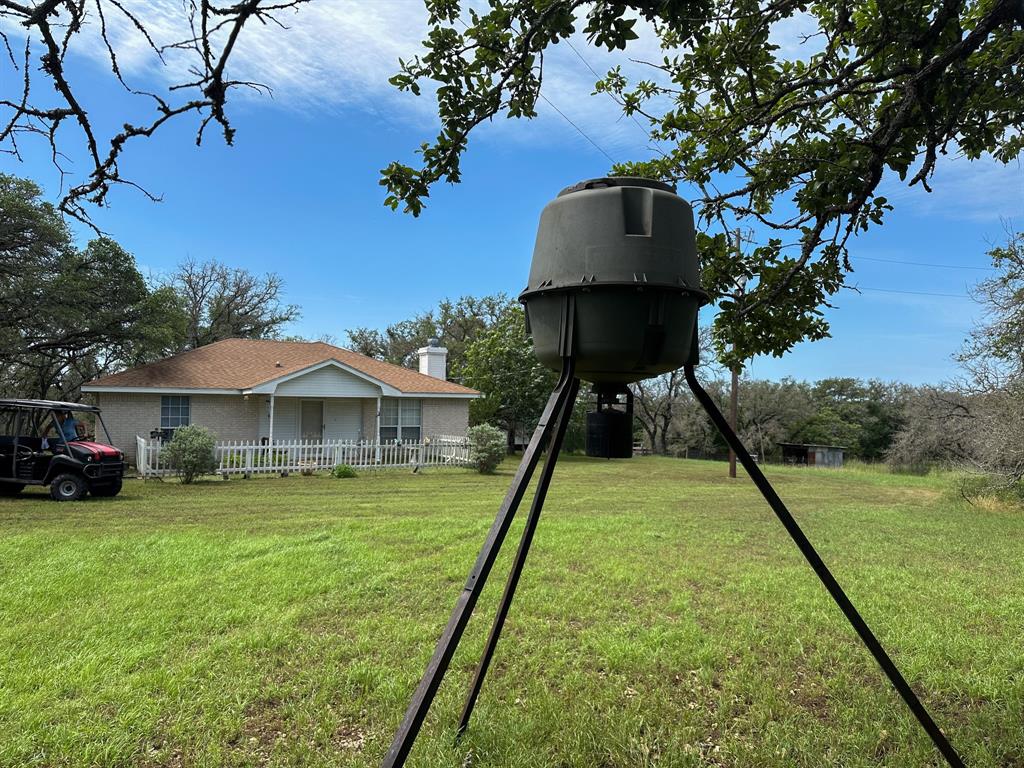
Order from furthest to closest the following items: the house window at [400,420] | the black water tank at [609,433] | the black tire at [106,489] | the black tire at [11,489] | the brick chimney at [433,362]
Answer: the brick chimney at [433,362] → the house window at [400,420] → the black tire at [11,489] → the black tire at [106,489] → the black water tank at [609,433]

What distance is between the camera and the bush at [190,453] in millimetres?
14664

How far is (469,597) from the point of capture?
2.31 m

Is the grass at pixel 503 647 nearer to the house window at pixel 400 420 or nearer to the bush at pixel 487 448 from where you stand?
the bush at pixel 487 448

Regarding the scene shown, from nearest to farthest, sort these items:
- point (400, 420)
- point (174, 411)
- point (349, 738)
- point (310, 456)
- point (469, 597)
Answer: point (469, 597) < point (349, 738) < point (310, 456) < point (174, 411) < point (400, 420)

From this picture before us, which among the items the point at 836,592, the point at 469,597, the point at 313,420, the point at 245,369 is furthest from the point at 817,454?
the point at 469,597

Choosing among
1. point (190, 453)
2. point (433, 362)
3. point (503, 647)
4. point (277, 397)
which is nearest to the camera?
point (503, 647)

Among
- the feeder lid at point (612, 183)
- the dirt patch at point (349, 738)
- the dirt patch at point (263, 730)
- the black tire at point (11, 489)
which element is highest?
the feeder lid at point (612, 183)

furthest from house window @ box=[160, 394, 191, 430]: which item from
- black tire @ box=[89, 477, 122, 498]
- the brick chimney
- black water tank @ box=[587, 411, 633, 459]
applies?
black water tank @ box=[587, 411, 633, 459]

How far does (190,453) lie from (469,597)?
14552 millimetres

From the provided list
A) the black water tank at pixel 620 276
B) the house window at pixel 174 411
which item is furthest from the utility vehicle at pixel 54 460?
the black water tank at pixel 620 276

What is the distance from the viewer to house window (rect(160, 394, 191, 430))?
1928 cm

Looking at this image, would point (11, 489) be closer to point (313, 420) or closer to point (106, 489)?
point (106, 489)

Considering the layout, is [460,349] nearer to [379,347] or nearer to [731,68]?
[379,347]

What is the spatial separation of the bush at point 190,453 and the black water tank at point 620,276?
14.4 m
